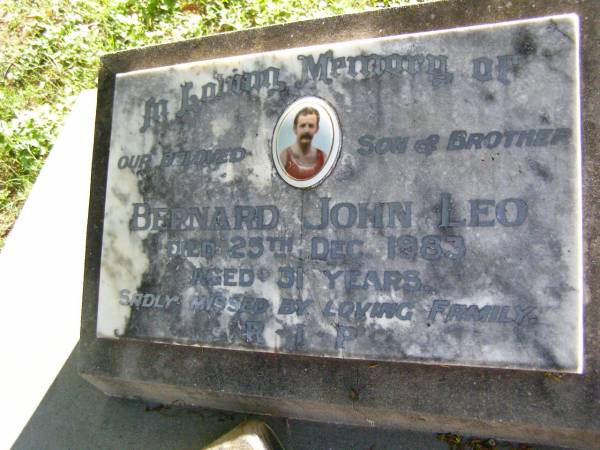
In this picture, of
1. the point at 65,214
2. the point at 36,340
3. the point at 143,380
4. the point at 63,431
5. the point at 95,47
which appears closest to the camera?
the point at 143,380

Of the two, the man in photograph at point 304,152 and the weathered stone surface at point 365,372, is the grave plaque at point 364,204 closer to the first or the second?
the man in photograph at point 304,152

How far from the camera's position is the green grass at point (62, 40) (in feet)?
14.0

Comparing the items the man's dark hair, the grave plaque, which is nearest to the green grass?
the grave plaque

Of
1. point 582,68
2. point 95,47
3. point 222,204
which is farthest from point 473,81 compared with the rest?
point 95,47

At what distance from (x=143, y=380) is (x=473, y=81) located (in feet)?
6.91

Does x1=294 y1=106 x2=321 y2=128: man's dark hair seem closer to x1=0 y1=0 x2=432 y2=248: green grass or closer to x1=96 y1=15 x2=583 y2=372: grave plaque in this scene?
x1=96 y1=15 x2=583 y2=372: grave plaque

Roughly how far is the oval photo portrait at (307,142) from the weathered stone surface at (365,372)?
75 mm

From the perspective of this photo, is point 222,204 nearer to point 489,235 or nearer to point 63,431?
point 489,235

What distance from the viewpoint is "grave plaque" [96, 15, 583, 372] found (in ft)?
7.19

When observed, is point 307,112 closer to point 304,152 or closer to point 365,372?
point 304,152

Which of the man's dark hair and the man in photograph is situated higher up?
the man's dark hair

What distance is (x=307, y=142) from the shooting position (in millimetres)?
2477

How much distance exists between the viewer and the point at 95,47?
471 centimetres

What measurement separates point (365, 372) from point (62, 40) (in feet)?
13.3
